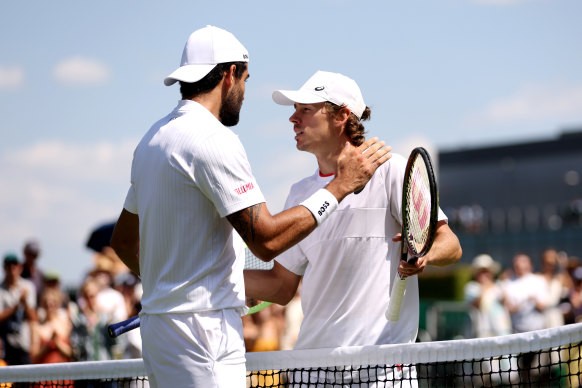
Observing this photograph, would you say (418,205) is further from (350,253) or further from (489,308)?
(489,308)

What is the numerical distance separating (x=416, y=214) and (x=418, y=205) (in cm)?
4

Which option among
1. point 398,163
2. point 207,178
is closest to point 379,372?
point 398,163

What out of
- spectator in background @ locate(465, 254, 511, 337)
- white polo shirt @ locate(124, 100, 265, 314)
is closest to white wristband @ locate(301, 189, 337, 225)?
white polo shirt @ locate(124, 100, 265, 314)

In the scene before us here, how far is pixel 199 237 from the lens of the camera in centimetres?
345

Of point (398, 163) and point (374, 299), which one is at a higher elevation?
point (398, 163)

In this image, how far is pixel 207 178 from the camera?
11.1 ft

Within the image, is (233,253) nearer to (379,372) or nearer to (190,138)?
(190,138)

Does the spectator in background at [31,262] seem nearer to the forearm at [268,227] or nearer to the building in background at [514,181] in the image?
the forearm at [268,227]

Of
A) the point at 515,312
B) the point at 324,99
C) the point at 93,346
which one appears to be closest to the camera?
the point at 324,99

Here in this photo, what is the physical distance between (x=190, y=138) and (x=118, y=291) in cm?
778

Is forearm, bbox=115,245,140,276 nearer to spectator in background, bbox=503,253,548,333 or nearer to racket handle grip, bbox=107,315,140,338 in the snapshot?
racket handle grip, bbox=107,315,140,338

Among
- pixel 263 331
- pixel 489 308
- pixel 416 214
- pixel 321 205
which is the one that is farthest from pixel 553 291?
pixel 321 205

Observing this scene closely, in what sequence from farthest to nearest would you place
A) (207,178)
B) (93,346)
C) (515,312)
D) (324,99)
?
(515,312)
(93,346)
(324,99)
(207,178)

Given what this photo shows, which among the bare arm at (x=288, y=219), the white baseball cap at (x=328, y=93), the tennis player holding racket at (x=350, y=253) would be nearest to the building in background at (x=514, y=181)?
the white baseball cap at (x=328, y=93)
